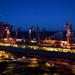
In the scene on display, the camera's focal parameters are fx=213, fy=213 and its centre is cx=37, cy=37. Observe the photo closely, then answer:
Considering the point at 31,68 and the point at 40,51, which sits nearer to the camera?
the point at 31,68

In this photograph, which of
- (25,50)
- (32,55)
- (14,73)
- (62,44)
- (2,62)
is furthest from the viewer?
(62,44)

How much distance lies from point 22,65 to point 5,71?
9.48 feet

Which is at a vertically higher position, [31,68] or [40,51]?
[40,51]

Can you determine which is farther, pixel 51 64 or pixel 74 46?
pixel 74 46

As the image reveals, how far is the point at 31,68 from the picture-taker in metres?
24.1

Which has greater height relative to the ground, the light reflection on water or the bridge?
the bridge

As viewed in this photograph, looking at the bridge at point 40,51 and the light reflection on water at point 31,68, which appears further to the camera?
the bridge at point 40,51

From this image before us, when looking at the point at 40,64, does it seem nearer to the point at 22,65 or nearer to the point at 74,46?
the point at 22,65

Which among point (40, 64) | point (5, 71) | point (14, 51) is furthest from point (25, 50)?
point (5, 71)

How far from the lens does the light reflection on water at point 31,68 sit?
73.0 ft

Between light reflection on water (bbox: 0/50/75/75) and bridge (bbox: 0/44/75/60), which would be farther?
bridge (bbox: 0/44/75/60)

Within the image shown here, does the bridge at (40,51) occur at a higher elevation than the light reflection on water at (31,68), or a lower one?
higher

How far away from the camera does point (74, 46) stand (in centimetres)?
3656

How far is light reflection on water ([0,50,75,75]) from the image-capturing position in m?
22.2
